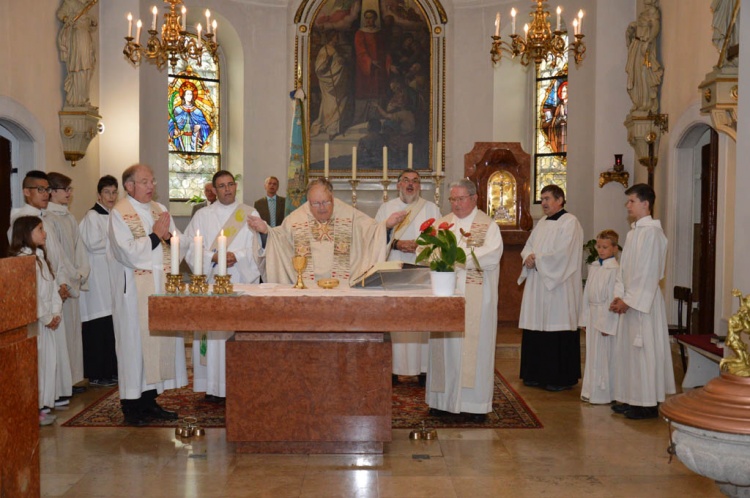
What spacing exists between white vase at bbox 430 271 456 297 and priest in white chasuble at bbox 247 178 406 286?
112cm

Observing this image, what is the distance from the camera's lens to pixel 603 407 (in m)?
7.45

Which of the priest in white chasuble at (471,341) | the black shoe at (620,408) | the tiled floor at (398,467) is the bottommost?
the tiled floor at (398,467)

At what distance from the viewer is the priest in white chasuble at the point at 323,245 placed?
6398 millimetres

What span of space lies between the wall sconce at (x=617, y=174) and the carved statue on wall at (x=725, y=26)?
4.12 meters

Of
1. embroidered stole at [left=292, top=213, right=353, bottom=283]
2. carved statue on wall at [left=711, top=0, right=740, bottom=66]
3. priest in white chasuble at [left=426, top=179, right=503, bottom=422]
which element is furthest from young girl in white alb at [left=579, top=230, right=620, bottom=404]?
embroidered stole at [left=292, top=213, right=353, bottom=283]

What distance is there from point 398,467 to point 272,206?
7.78 metres

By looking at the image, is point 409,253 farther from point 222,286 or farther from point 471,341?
point 222,286

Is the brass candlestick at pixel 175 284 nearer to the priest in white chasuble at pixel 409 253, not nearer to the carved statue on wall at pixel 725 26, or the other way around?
the priest in white chasuble at pixel 409 253

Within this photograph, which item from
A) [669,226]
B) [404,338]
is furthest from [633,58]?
[404,338]

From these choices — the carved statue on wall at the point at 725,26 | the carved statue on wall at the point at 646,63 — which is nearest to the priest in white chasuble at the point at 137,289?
the carved statue on wall at the point at 725,26

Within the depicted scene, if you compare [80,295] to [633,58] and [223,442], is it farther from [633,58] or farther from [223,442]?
[633,58]

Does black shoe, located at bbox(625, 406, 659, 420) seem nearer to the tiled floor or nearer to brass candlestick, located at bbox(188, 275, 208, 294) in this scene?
Answer: the tiled floor

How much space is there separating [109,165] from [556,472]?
27.7ft

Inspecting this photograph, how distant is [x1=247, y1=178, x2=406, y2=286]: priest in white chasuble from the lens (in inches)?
252
